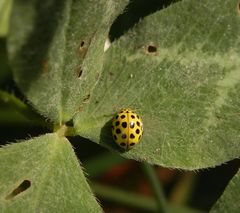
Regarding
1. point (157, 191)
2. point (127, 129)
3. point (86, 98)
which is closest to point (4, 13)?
point (86, 98)

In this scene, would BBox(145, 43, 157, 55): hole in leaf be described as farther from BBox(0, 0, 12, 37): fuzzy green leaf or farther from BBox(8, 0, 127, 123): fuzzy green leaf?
BBox(0, 0, 12, 37): fuzzy green leaf

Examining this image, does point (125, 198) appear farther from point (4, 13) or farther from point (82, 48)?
point (82, 48)

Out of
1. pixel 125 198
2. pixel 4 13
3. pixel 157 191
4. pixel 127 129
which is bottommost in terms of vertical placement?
pixel 125 198

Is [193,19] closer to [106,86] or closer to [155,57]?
[155,57]

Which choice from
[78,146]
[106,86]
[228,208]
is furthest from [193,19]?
[78,146]

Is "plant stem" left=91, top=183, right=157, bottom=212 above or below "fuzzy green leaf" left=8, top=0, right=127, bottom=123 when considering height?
below

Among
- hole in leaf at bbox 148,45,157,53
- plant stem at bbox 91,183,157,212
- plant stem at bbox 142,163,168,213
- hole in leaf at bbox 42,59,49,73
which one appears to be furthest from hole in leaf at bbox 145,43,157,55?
plant stem at bbox 91,183,157,212
